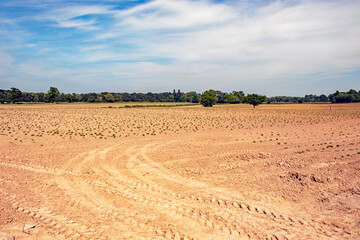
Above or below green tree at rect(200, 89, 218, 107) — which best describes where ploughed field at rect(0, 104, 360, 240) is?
below

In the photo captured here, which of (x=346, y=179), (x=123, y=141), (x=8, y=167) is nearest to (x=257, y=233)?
(x=346, y=179)

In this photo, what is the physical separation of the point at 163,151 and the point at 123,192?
7.43m

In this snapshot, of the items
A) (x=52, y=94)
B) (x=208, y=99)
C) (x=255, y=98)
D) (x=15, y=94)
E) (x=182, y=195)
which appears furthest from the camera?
(x=52, y=94)

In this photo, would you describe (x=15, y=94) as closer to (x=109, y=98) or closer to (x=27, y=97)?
(x=27, y=97)

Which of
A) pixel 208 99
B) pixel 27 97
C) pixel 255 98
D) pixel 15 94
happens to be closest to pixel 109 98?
pixel 15 94

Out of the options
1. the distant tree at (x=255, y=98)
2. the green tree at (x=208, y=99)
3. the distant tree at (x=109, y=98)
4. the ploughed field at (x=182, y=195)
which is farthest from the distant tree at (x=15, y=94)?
the ploughed field at (x=182, y=195)

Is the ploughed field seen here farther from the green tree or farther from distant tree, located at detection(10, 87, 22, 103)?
distant tree, located at detection(10, 87, 22, 103)

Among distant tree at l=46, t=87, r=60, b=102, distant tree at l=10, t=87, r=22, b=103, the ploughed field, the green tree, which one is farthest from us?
distant tree at l=46, t=87, r=60, b=102

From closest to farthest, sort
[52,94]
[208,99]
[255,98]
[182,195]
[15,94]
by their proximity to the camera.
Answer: [182,195] < [255,98] < [208,99] < [15,94] < [52,94]

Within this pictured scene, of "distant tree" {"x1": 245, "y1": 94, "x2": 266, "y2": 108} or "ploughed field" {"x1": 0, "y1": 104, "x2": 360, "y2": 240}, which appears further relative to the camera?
"distant tree" {"x1": 245, "y1": 94, "x2": 266, "y2": 108}

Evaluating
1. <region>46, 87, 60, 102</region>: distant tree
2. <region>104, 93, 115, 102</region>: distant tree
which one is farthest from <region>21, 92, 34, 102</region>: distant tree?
<region>104, 93, 115, 102</region>: distant tree

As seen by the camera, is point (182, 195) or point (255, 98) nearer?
point (182, 195)

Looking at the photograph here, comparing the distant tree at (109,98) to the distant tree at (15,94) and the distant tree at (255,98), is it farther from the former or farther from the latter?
the distant tree at (255,98)

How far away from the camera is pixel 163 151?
16.4 m
